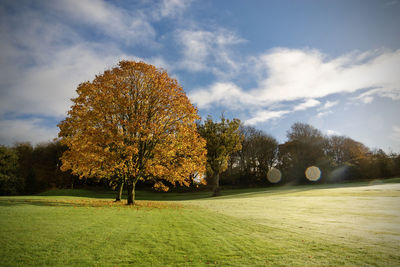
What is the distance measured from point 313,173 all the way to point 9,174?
257ft

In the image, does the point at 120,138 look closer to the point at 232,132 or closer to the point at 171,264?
the point at 171,264

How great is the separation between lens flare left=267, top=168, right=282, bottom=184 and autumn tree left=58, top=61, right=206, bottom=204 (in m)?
56.6

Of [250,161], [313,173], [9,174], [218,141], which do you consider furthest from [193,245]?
[250,161]

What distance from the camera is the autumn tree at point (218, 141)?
46469 mm

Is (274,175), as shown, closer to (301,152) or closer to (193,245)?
(301,152)

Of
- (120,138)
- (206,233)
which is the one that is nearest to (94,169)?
(120,138)

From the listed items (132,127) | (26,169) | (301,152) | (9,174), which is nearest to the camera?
(132,127)

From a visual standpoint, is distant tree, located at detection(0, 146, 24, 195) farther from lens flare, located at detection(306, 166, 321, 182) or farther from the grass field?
lens flare, located at detection(306, 166, 321, 182)

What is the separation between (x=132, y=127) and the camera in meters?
19.1

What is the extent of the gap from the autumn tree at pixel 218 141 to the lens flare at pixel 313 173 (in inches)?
1220

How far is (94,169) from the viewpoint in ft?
68.4

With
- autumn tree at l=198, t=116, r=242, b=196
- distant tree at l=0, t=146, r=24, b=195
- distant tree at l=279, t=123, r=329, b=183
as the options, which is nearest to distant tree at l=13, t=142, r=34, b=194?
distant tree at l=0, t=146, r=24, b=195

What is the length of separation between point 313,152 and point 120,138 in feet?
212

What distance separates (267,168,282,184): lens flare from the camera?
72625mm
